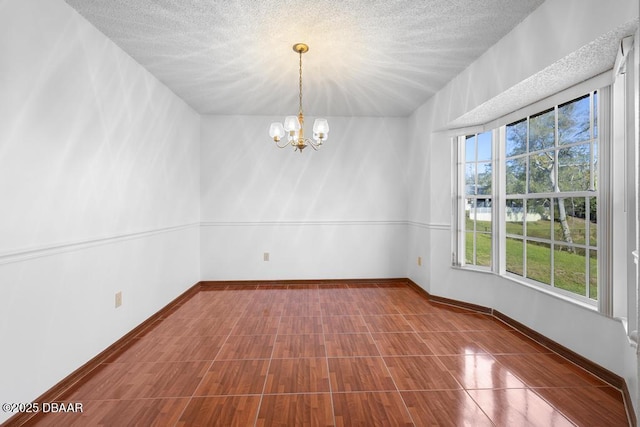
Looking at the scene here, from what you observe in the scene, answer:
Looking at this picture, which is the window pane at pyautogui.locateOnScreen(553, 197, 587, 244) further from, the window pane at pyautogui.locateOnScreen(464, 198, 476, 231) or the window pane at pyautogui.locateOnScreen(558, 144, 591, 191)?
the window pane at pyautogui.locateOnScreen(464, 198, 476, 231)

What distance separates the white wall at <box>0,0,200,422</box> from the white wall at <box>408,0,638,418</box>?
10.3 feet

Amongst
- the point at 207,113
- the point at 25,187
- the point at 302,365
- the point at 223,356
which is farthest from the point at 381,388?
the point at 207,113

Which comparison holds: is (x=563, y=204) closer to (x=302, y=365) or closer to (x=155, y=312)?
(x=302, y=365)

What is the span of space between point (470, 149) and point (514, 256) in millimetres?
1291

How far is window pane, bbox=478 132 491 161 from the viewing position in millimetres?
3471

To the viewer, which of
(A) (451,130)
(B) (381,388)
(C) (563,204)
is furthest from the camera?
(A) (451,130)

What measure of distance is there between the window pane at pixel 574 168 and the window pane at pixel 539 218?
0.23m

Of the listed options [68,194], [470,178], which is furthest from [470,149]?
[68,194]

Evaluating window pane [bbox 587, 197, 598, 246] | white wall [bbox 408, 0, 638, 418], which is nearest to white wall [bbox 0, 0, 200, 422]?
white wall [bbox 408, 0, 638, 418]

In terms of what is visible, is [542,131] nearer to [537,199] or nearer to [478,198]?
[537,199]

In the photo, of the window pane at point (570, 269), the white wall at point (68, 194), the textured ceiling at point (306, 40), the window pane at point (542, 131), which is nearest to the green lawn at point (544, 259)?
the window pane at point (570, 269)

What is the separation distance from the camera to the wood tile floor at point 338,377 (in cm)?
177

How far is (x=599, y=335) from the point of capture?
2.18 m

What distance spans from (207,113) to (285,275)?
260 centimetres
